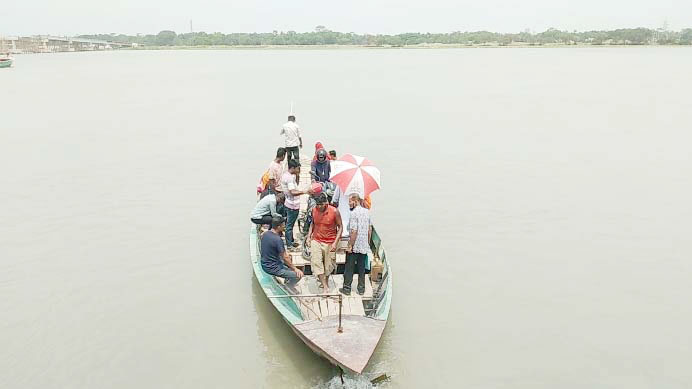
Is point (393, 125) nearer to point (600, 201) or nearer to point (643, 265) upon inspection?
point (600, 201)

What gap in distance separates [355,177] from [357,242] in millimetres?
838

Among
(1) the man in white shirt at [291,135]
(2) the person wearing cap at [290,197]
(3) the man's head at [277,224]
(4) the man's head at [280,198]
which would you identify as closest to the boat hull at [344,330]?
(3) the man's head at [277,224]

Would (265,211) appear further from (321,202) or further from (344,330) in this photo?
(344,330)

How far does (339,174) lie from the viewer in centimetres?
748

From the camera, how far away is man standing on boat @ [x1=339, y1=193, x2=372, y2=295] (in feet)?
23.9

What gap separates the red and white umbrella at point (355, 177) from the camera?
24.2 ft

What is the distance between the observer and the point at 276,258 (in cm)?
773

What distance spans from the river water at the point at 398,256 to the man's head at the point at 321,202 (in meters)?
1.87

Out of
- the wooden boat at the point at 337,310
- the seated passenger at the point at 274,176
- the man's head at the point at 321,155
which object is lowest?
the wooden boat at the point at 337,310

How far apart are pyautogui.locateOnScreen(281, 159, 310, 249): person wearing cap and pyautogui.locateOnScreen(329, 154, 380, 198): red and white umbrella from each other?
4.49ft

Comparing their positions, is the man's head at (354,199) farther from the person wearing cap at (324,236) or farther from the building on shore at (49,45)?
the building on shore at (49,45)

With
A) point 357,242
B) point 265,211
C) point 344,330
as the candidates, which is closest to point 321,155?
point 265,211

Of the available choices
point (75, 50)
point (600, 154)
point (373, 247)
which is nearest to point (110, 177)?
point (373, 247)

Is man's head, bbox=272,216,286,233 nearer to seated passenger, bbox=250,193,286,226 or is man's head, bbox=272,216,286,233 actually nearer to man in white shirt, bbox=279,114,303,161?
seated passenger, bbox=250,193,286,226
